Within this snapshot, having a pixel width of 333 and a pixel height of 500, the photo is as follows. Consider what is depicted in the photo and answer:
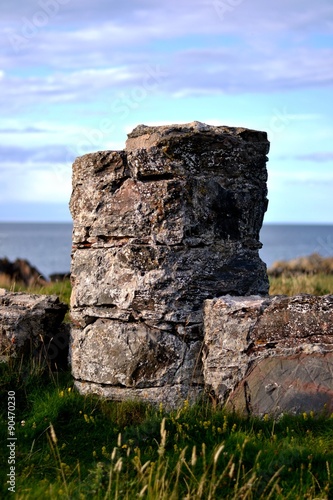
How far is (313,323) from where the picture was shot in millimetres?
5891

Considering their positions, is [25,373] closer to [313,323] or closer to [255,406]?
[255,406]

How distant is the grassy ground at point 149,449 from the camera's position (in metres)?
4.47

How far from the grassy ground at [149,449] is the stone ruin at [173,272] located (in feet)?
1.02

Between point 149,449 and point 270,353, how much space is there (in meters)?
1.40

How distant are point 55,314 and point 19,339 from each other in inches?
19.1

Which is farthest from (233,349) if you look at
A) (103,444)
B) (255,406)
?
(103,444)

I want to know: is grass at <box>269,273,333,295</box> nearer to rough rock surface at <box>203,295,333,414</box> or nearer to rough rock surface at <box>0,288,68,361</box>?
rough rock surface at <box>0,288,68,361</box>

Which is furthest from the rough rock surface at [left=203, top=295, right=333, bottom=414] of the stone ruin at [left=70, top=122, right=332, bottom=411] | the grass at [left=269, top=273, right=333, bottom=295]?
the grass at [left=269, top=273, right=333, bottom=295]

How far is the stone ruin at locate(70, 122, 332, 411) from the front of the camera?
19.8 ft

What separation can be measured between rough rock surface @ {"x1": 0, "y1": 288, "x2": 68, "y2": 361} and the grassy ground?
18 centimetres

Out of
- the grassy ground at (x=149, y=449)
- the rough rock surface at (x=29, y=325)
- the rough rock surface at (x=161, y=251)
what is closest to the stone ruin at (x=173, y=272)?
the rough rock surface at (x=161, y=251)

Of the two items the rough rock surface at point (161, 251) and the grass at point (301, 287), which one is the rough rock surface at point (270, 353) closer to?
the rough rock surface at point (161, 251)

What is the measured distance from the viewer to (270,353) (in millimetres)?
5895

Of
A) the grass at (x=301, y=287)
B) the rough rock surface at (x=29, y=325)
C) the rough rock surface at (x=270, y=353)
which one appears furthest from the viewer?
the grass at (x=301, y=287)
